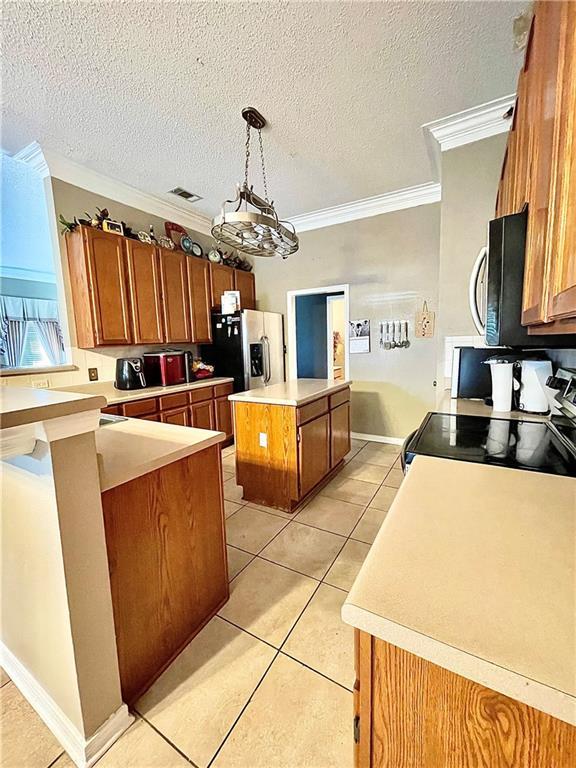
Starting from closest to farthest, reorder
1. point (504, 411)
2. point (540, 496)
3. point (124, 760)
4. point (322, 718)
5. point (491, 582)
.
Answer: point (491, 582) < point (540, 496) < point (124, 760) < point (322, 718) < point (504, 411)

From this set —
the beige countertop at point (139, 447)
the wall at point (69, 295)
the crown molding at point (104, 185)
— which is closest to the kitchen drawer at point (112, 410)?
the wall at point (69, 295)

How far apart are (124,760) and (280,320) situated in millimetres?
3950

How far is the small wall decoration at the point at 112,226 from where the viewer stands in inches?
112

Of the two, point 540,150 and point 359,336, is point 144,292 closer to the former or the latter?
point 359,336

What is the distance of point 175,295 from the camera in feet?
11.3

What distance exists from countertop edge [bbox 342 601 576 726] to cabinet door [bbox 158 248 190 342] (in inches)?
132

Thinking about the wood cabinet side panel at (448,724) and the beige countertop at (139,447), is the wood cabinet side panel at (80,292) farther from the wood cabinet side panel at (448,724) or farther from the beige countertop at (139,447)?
the wood cabinet side panel at (448,724)

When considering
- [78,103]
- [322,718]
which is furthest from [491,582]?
[78,103]

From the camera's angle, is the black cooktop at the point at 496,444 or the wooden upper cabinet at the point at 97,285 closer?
the black cooktop at the point at 496,444

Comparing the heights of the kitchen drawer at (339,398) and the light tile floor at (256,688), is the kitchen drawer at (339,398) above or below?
above

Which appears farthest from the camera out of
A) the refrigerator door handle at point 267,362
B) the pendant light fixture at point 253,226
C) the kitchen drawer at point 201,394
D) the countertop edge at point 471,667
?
the refrigerator door handle at point 267,362

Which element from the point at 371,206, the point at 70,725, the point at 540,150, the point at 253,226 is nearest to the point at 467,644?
the point at 540,150

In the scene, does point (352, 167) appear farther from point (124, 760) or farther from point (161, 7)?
point (124, 760)

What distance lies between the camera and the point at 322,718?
1107mm
